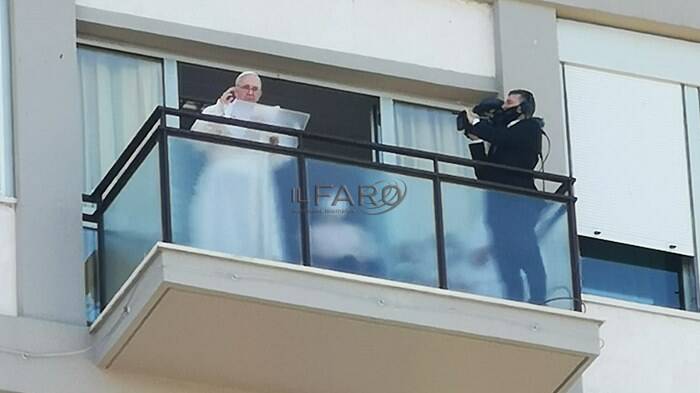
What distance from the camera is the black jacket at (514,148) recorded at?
59.3 ft

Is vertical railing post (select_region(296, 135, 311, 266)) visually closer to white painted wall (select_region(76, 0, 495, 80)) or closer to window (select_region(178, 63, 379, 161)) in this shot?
window (select_region(178, 63, 379, 161))

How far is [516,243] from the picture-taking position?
17.8m

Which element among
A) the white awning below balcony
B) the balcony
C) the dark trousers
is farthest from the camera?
the dark trousers

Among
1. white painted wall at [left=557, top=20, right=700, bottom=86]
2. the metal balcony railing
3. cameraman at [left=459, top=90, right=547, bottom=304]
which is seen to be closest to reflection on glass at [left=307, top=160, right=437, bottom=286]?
the metal balcony railing

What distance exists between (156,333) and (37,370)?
Answer: 0.84 m

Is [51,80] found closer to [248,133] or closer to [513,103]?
[248,133]

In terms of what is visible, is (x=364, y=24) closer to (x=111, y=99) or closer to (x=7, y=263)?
(x=111, y=99)

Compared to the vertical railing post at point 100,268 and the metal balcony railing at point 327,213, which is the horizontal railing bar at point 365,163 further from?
the vertical railing post at point 100,268

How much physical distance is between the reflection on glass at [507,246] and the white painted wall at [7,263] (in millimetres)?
2828

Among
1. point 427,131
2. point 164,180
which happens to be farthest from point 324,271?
point 427,131

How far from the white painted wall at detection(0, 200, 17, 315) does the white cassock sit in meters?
1.38

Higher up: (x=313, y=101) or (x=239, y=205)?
(x=313, y=101)

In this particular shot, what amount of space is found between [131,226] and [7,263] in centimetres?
86

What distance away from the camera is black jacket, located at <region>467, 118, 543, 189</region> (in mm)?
18062
